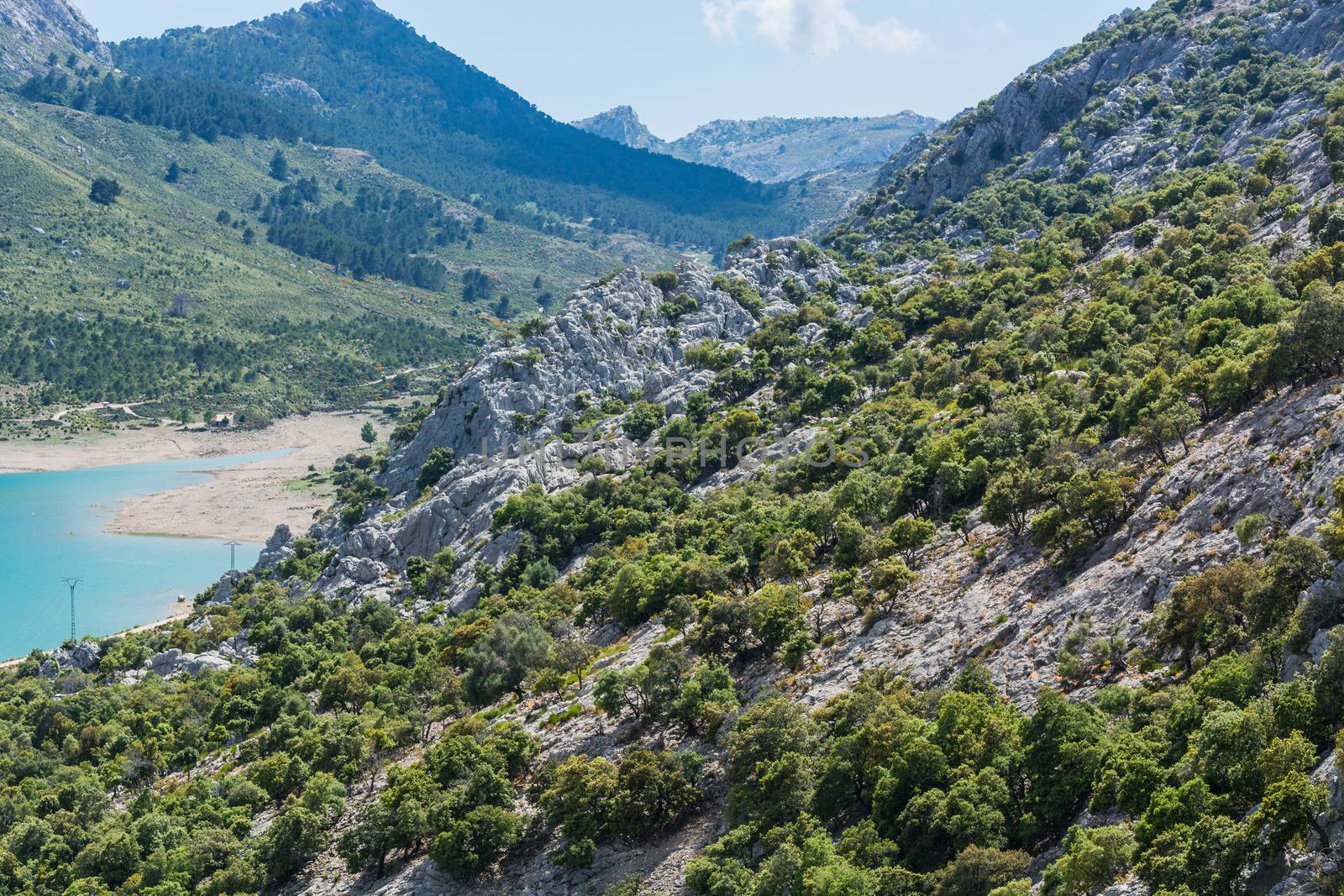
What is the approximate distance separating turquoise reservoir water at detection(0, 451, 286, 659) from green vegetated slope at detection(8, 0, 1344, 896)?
29.5m

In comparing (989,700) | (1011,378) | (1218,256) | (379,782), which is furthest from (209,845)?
(1218,256)

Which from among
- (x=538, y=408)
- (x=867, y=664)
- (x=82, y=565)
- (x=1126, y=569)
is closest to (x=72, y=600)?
(x=82, y=565)

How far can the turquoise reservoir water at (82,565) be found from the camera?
448 feet

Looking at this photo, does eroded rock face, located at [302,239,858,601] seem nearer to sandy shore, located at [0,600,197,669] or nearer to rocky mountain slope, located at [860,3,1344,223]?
sandy shore, located at [0,600,197,669]

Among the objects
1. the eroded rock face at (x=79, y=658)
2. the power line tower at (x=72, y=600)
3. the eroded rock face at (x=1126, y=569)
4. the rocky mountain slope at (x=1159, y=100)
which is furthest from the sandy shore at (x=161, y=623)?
the rocky mountain slope at (x=1159, y=100)

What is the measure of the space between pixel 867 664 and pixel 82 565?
14083 cm

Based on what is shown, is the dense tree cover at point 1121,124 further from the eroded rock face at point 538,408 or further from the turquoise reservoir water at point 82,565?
the turquoise reservoir water at point 82,565

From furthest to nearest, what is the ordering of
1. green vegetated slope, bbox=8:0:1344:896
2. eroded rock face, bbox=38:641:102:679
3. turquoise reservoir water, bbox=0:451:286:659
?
1. turquoise reservoir water, bbox=0:451:286:659
2. eroded rock face, bbox=38:641:102:679
3. green vegetated slope, bbox=8:0:1344:896

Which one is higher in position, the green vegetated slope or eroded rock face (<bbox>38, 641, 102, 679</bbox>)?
the green vegetated slope

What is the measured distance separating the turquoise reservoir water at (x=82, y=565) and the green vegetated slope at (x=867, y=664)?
29.5 metres

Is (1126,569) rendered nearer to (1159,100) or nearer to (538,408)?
(538,408)

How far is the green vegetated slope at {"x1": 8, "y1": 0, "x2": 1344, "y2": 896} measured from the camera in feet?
124

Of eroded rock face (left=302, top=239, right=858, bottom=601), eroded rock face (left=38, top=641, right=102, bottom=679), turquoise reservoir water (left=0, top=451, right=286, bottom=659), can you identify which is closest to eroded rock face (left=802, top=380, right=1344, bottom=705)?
eroded rock face (left=302, top=239, right=858, bottom=601)

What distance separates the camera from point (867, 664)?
57.1 metres
